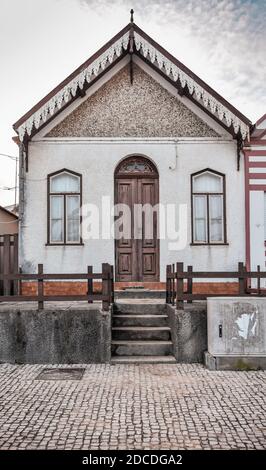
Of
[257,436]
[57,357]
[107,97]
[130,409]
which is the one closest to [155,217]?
[107,97]

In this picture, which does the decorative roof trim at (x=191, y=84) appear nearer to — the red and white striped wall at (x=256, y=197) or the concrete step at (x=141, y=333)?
the red and white striped wall at (x=256, y=197)

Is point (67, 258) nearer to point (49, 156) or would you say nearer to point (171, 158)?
point (49, 156)

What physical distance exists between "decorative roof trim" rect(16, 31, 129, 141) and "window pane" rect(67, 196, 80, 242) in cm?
210

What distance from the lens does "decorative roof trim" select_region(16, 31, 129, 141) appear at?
510 inches

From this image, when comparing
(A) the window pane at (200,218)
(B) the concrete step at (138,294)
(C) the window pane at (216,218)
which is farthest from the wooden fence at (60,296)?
(C) the window pane at (216,218)

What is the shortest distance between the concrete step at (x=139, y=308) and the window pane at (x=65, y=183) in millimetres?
4064

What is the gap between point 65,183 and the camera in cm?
1402

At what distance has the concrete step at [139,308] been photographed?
11.2 m

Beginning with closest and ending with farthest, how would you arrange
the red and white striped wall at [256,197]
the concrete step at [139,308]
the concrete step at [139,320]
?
the concrete step at [139,320] → the concrete step at [139,308] → the red and white striped wall at [256,197]

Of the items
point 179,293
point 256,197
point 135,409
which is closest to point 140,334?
point 179,293

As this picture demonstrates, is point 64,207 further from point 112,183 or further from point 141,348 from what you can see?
point 141,348

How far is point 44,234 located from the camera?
13727 mm

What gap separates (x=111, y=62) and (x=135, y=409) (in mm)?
9581
